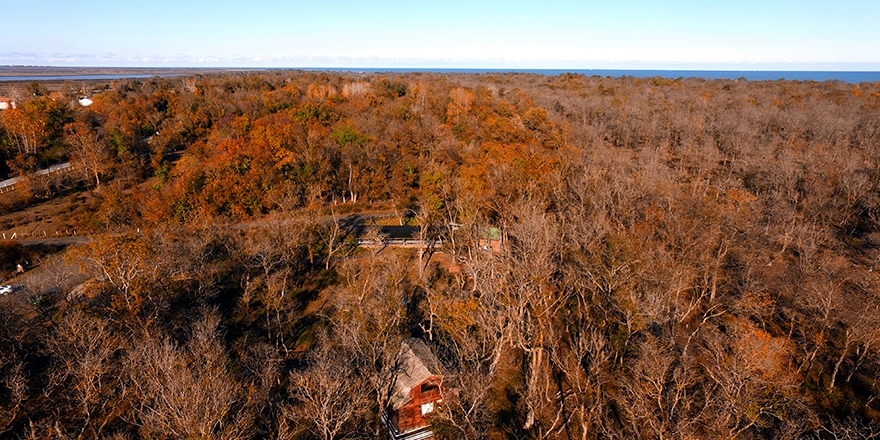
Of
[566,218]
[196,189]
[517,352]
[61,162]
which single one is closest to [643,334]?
[517,352]

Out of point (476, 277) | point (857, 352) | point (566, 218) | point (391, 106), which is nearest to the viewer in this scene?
point (857, 352)

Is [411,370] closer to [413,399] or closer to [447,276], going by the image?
[413,399]

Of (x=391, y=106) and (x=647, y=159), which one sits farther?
(x=391, y=106)

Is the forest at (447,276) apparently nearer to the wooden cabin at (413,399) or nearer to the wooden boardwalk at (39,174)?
the wooden cabin at (413,399)

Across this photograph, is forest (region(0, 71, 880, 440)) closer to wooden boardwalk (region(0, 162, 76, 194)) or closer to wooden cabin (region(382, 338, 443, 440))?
wooden cabin (region(382, 338, 443, 440))

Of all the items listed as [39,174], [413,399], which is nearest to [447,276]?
[413,399]

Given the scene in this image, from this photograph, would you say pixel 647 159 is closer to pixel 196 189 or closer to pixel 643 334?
pixel 643 334

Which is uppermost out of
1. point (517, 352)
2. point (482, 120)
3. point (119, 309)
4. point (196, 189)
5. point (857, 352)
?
point (482, 120)
